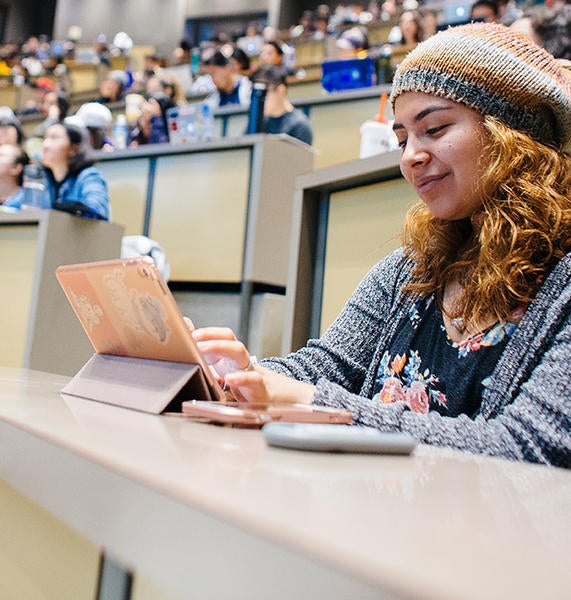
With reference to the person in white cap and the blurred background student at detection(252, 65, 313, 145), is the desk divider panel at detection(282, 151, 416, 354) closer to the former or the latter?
the blurred background student at detection(252, 65, 313, 145)

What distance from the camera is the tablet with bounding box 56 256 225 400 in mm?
650

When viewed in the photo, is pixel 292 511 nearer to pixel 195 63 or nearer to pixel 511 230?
pixel 511 230

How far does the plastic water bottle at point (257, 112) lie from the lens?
3012 mm

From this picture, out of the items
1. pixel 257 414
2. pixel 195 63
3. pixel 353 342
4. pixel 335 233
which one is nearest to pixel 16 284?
pixel 335 233

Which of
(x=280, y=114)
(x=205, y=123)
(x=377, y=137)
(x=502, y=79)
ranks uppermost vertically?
(x=280, y=114)

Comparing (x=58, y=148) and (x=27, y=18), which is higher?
(x=27, y=18)

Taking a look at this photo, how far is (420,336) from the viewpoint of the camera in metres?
0.98

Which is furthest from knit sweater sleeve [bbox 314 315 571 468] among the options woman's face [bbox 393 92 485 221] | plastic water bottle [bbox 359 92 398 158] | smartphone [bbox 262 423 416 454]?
plastic water bottle [bbox 359 92 398 158]

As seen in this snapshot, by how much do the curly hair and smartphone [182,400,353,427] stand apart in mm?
317

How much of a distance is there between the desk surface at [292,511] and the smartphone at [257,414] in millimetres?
55

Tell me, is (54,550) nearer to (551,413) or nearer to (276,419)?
(276,419)

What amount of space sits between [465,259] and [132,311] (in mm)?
501

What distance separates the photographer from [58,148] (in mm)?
2820

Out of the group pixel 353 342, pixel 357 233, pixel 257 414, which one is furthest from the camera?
pixel 357 233
